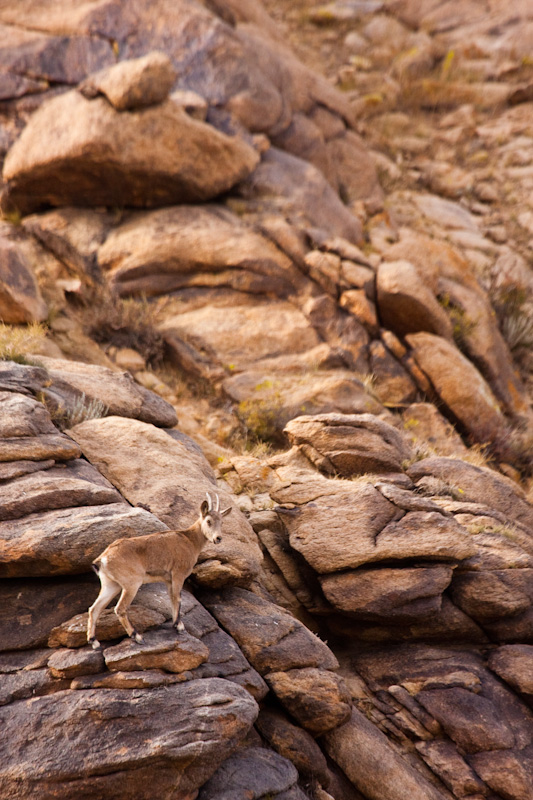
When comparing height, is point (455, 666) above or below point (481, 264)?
below

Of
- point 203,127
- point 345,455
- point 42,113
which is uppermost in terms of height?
point 203,127

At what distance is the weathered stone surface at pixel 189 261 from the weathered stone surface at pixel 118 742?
926 cm

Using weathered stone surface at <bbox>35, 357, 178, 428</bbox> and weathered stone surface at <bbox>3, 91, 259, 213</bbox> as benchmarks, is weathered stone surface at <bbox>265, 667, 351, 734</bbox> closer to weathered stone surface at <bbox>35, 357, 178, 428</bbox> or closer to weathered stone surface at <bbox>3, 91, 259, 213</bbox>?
weathered stone surface at <bbox>35, 357, 178, 428</bbox>

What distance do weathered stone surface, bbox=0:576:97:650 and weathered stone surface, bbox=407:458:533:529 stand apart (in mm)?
5602

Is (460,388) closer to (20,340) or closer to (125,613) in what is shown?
(20,340)

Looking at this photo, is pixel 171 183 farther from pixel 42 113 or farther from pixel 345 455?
pixel 345 455

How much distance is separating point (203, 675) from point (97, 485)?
218 centimetres

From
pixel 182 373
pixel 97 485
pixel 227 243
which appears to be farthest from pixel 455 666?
pixel 227 243

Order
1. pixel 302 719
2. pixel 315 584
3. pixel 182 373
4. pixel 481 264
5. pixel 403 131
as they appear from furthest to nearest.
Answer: pixel 403 131
pixel 481 264
pixel 182 373
pixel 315 584
pixel 302 719

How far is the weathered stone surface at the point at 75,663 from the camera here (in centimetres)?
495

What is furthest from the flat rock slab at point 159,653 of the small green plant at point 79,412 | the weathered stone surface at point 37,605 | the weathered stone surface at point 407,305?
the weathered stone surface at point 407,305

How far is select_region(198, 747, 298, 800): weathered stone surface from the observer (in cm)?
508

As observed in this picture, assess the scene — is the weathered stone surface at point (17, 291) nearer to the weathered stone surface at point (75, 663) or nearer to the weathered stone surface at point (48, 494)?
the weathered stone surface at point (48, 494)

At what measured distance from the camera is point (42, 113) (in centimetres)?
1388
